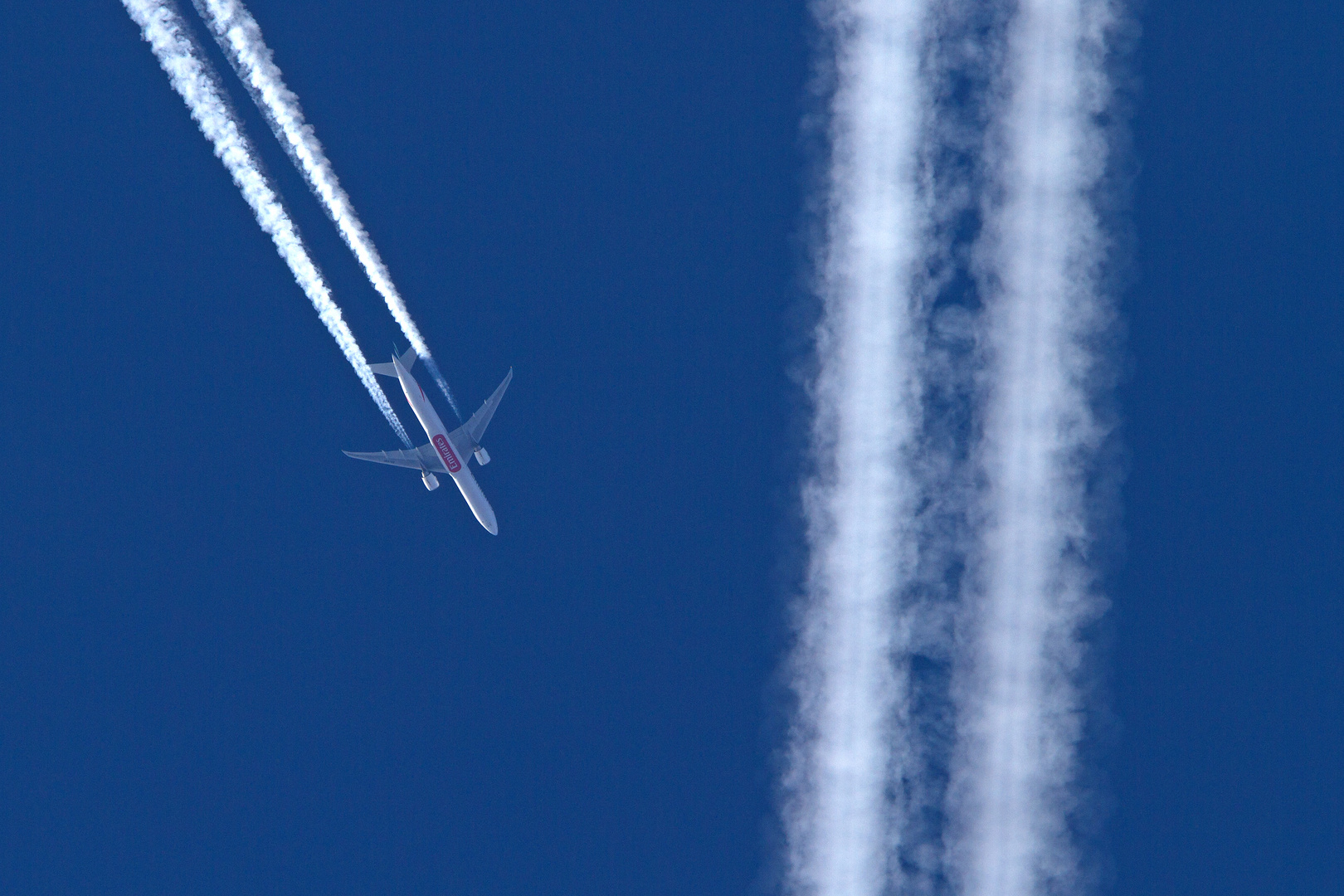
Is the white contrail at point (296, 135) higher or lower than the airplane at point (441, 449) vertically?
higher

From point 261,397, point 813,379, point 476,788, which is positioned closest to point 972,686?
point 813,379

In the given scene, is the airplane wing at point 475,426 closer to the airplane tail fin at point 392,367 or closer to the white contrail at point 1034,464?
the airplane tail fin at point 392,367

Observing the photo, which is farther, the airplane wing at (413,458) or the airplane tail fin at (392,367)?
the airplane wing at (413,458)

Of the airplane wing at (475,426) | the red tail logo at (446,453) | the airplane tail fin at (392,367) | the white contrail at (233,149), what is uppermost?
the white contrail at (233,149)

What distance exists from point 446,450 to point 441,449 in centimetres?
10

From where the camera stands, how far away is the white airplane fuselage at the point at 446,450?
31969 mm

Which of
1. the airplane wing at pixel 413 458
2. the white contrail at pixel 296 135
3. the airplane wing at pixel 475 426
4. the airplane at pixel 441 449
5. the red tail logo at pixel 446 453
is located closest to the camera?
the white contrail at pixel 296 135

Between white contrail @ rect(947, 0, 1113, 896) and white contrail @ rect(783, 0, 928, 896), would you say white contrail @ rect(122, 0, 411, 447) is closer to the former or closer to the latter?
white contrail @ rect(783, 0, 928, 896)

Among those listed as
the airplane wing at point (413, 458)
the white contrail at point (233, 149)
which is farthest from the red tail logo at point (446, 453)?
the white contrail at point (233, 149)

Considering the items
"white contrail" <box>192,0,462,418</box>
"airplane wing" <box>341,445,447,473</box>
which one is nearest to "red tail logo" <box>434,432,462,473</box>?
"airplane wing" <box>341,445,447,473</box>

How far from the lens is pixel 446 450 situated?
3253cm

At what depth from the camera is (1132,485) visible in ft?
106

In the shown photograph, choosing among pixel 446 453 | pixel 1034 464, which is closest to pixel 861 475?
pixel 1034 464

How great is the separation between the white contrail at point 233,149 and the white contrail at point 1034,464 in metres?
15.0
